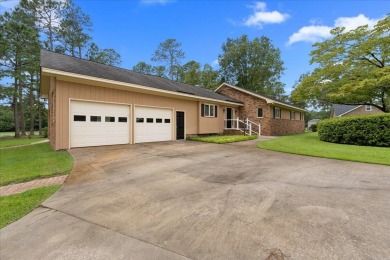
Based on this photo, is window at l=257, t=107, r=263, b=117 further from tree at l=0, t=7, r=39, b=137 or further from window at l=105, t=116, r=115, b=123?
tree at l=0, t=7, r=39, b=137

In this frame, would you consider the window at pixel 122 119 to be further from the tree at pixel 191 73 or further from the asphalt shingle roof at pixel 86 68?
the tree at pixel 191 73

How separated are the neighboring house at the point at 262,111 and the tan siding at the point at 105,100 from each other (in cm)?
507

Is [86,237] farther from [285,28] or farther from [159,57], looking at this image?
[159,57]

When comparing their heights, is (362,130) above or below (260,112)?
below

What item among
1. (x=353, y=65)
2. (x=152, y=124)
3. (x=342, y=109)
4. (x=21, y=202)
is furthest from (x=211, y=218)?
(x=342, y=109)

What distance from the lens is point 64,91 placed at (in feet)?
32.0

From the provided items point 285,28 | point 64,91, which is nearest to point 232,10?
point 285,28

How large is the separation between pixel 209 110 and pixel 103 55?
2230 centimetres

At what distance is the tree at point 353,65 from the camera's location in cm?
1349

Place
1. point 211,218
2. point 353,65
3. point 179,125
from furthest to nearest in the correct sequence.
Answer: point 179,125
point 353,65
point 211,218

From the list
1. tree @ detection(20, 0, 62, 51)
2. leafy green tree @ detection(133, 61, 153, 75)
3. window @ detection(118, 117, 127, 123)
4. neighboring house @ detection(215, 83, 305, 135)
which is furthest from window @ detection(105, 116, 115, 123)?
leafy green tree @ detection(133, 61, 153, 75)

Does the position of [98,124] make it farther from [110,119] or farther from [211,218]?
[211,218]

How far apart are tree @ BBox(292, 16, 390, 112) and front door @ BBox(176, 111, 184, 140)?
9.58 metres

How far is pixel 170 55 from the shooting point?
3781 cm
